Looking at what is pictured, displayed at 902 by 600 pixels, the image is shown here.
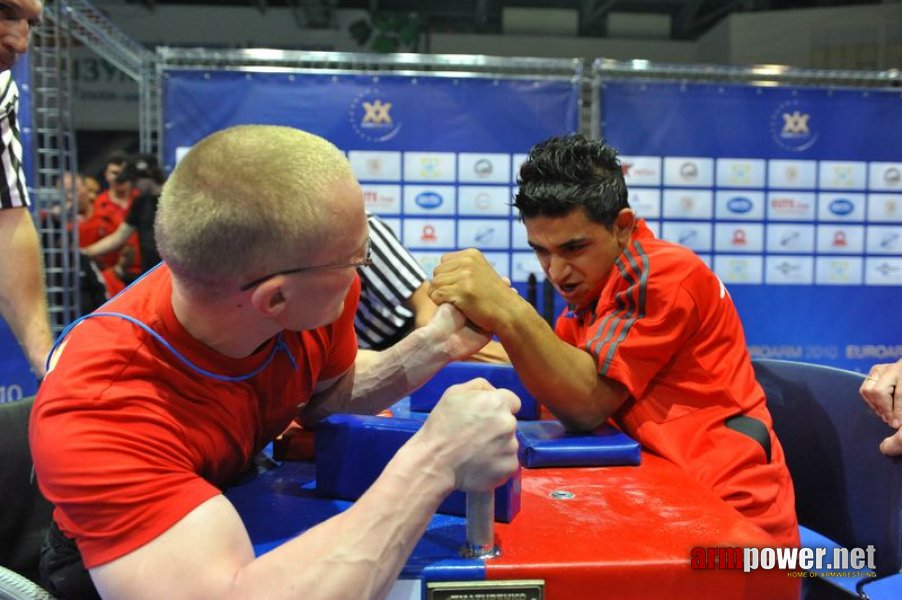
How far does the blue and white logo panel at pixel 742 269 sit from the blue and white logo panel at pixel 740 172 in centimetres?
46

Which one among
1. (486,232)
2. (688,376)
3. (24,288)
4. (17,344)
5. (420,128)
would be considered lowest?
(17,344)

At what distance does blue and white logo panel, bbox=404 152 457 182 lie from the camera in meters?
4.53

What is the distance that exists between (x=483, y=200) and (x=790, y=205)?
2.02 m

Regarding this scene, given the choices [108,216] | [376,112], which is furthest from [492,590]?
[108,216]

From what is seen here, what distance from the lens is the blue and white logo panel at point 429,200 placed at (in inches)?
179

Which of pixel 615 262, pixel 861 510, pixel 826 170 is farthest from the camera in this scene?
pixel 826 170

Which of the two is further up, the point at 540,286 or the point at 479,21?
the point at 479,21

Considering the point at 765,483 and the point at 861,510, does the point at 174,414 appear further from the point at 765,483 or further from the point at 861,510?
the point at 861,510

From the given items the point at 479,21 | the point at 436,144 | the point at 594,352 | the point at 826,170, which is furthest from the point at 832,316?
the point at 479,21

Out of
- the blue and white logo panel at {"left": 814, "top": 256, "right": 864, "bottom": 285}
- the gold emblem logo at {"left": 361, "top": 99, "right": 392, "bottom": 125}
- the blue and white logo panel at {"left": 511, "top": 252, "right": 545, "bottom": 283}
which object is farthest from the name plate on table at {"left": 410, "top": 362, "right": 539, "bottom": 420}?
the blue and white logo panel at {"left": 814, "top": 256, "right": 864, "bottom": 285}

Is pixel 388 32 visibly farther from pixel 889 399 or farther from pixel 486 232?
pixel 889 399

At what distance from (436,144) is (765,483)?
336 cm

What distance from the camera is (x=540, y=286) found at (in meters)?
4.67

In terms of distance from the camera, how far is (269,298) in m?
1.02
